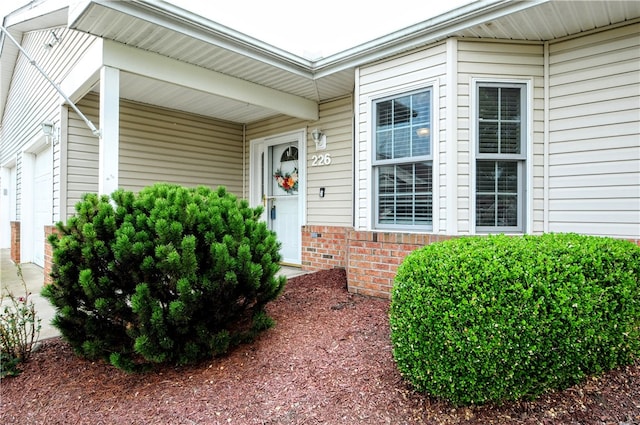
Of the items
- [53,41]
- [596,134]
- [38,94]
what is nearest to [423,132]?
[596,134]

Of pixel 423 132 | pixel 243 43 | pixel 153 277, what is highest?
pixel 243 43

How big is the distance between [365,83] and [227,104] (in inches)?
96.1

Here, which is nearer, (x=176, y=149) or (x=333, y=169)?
(x=333, y=169)

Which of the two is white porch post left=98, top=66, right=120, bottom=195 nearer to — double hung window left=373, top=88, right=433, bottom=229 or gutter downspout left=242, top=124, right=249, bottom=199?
double hung window left=373, top=88, right=433, bottom=229

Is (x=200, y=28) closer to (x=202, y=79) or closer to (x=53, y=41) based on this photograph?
(x=202, y=79)

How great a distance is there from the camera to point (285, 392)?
7.64 ft

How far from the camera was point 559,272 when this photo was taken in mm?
2039

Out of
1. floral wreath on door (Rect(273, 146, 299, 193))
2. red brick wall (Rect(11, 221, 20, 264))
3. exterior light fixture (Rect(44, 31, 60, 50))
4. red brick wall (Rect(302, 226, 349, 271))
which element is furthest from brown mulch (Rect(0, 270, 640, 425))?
red brick wall (Rect(11, 221, 20, 264))

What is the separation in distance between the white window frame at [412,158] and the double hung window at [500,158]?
425 mm

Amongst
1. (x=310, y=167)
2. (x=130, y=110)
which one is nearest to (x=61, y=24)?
(x=130, y=110)

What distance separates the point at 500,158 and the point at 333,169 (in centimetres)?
261

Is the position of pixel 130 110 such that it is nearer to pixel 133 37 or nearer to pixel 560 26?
pixel 133 37

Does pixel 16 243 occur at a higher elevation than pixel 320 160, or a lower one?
lower

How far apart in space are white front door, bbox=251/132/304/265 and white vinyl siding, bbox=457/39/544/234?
301 cm
